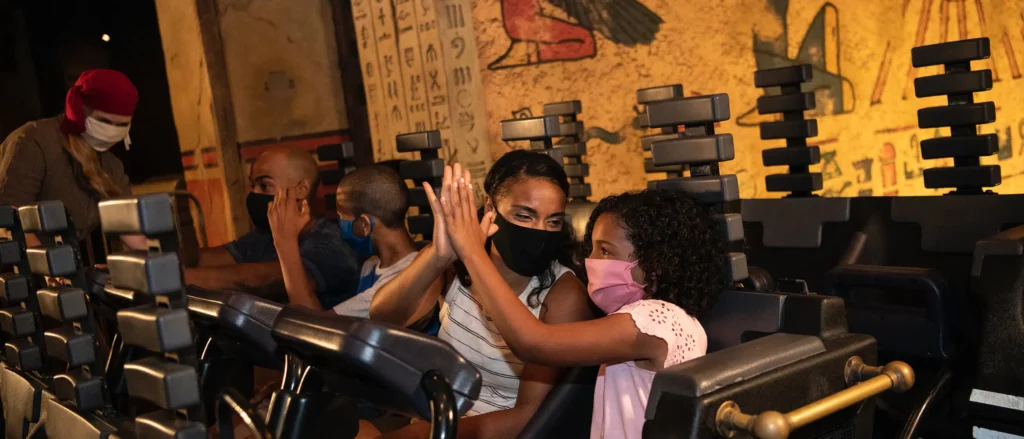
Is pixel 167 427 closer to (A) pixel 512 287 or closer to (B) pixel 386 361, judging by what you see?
(B) pixel 386 361

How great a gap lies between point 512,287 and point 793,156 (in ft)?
4.39

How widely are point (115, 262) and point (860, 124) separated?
4520 mm

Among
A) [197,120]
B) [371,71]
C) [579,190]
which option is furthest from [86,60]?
[579,190]

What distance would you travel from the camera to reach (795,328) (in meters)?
1.99

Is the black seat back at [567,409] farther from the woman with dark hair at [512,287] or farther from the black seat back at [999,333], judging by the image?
the black seat back at [999,333]

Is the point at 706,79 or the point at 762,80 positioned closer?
the point at 762,80

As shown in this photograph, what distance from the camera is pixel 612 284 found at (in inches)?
82.4

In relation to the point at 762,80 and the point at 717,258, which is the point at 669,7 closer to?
the point at 762,80

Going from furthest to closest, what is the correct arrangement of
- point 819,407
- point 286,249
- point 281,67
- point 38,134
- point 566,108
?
1. point 281,67
2. point 566,108
3. point 38,134
4. point 286,249
5. point 819,407

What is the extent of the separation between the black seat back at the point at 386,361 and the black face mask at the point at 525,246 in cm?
106

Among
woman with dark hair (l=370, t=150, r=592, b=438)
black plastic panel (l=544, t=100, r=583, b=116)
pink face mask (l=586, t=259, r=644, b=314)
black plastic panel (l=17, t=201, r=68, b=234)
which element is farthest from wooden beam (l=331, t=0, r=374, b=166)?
black plastic panel (l=17, t=201, r=68, b=234)

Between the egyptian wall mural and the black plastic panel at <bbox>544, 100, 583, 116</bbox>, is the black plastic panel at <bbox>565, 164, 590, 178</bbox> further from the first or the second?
the egyptian wall mural

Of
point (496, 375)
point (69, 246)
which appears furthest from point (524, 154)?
point (69, 246)

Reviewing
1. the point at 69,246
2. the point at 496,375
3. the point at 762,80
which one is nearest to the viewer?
the point at 69,246
